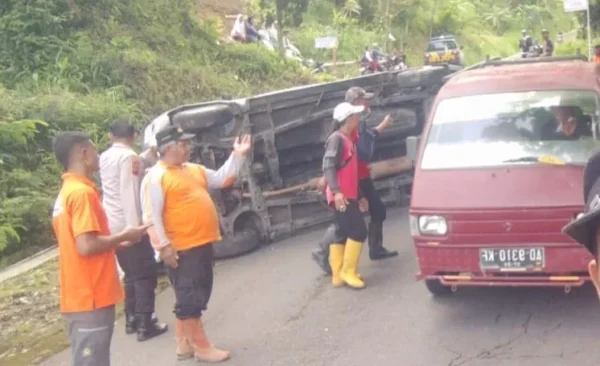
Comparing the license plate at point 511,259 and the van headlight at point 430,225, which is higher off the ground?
the van headlight at point 430,225

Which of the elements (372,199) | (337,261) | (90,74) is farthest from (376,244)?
(90,74)

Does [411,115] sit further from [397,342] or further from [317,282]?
[397,342]

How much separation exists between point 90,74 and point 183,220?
1197 cm

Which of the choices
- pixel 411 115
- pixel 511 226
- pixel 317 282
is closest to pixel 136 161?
pixel 317 282

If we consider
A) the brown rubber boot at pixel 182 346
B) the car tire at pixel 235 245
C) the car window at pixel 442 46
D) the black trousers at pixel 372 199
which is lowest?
the car window at pixel 442 46

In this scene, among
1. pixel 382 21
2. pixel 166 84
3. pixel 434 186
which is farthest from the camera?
pixel 382 21

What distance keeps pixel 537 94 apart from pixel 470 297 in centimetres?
171

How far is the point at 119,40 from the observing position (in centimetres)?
1908

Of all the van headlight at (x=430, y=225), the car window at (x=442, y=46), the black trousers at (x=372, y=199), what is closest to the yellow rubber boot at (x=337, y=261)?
the black trousers at (x=372, y=199)

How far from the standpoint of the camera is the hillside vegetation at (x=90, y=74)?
39.3ft

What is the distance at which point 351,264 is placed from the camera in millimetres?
7922

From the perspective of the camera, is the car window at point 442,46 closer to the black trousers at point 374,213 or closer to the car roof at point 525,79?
the black trousers at point 374,213

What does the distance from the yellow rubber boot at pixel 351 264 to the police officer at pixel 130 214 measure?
1667 millimetres

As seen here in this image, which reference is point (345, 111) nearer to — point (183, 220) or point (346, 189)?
point (346, 189)
